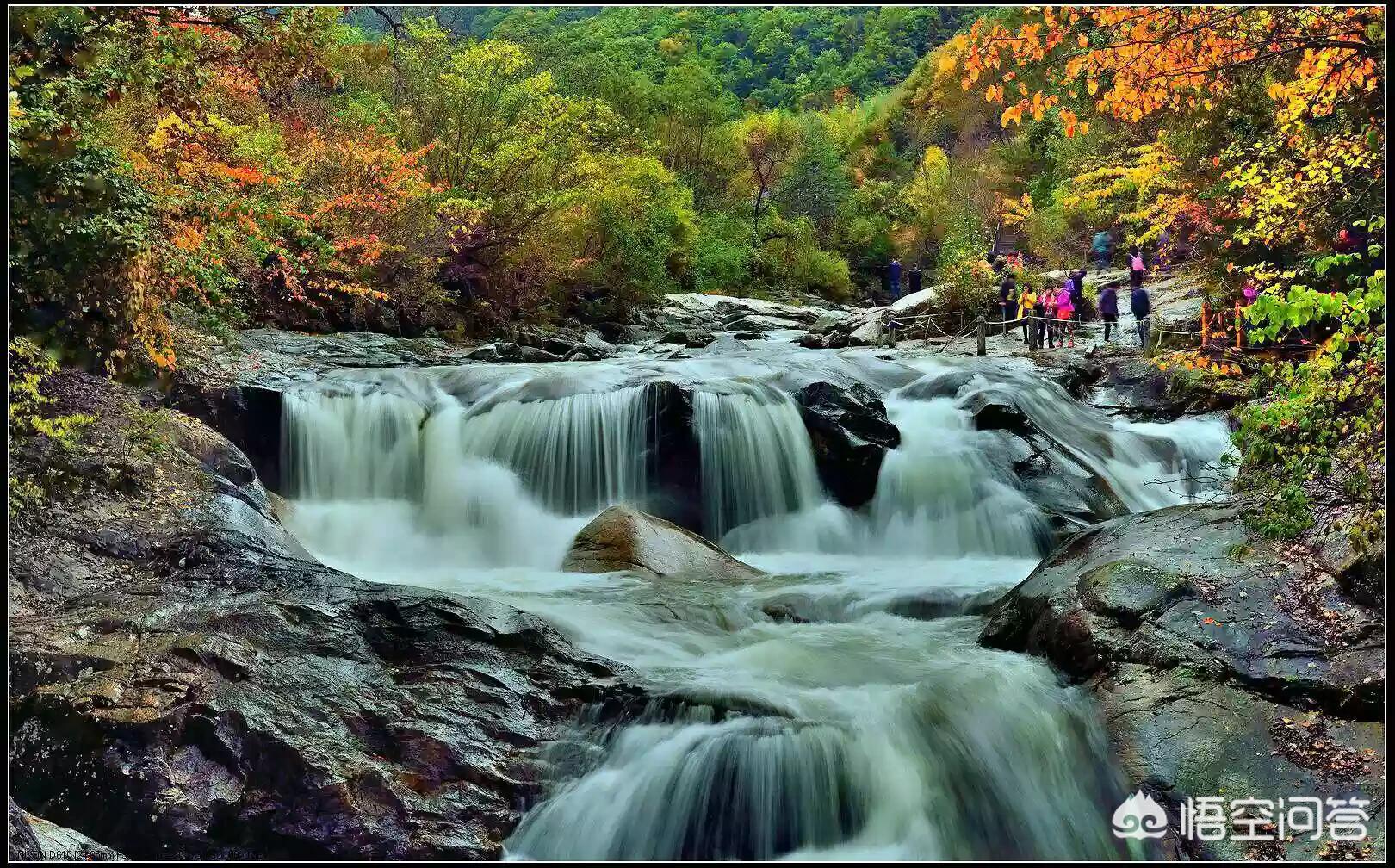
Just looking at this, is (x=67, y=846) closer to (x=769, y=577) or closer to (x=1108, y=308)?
(x=769, y=577)

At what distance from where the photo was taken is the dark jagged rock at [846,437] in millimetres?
12281

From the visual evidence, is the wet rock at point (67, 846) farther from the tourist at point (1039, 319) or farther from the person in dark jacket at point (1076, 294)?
the person in dark jacket at point (1076, 294)

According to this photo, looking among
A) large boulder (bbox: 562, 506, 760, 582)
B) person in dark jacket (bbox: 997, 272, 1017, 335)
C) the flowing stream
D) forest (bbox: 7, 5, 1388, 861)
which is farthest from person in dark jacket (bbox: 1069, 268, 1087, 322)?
large boulder (bbox: 562, 506, 760, 582)

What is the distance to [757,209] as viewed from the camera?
46125 mm

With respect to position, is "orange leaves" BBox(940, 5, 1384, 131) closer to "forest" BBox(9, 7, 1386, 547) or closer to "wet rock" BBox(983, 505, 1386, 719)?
"forest" BBox(9, 7, 1386, 547)

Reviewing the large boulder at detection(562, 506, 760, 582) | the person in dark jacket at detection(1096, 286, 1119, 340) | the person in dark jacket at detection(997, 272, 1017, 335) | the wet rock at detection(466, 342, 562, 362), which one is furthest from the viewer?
the person in dark jacket at detection(997, 272, 1017, 335)

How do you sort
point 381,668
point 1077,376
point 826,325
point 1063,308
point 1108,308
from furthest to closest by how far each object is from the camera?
point 826,325 < point 1063,308 < point 1108,308 < point 1077,376 < point 381,668

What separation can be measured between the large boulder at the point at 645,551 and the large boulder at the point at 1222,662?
3.43 meters

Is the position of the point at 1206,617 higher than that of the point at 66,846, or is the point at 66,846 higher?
the point at 1206,617

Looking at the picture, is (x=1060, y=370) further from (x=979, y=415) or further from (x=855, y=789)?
(x=855, y=789)

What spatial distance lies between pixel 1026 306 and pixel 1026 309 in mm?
2463

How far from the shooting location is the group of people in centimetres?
2036

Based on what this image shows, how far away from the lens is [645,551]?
9.28 metres

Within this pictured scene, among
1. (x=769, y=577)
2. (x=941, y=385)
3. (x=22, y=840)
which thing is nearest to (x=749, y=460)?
(x=769, y=577)
